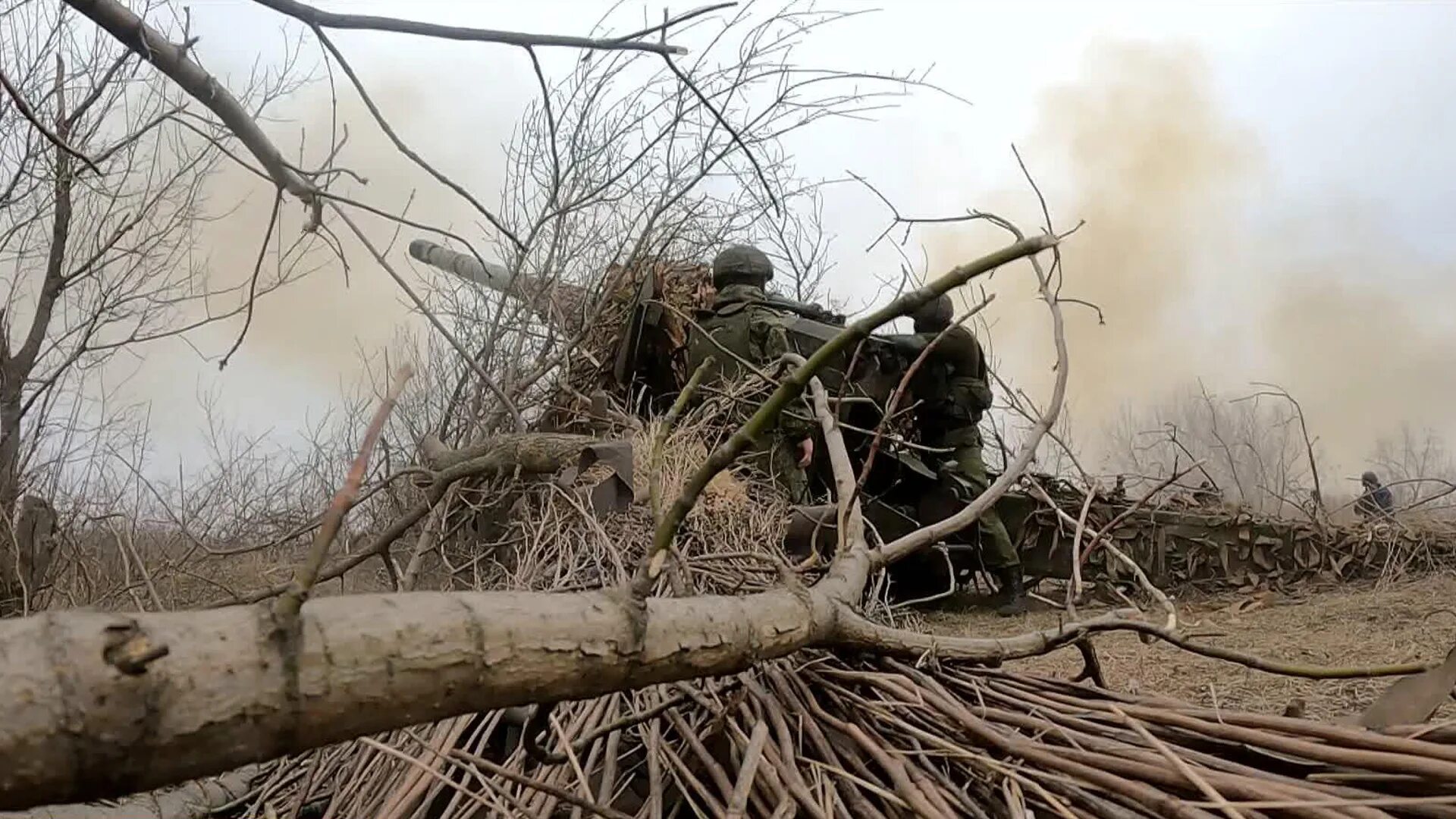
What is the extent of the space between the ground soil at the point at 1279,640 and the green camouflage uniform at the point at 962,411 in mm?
452

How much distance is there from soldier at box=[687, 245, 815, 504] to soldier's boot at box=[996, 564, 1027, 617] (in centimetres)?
149

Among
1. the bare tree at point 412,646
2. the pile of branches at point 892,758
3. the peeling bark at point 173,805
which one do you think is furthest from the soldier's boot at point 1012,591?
the peeling bark at point 173,805

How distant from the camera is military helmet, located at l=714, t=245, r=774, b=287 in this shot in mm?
6539

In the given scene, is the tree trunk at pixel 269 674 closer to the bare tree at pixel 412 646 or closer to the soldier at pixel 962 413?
the bare tree at pixel 412 646

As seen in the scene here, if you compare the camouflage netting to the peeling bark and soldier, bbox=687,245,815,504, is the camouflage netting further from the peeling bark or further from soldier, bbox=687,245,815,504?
the peeling bark

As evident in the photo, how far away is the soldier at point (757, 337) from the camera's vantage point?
19.1 ft

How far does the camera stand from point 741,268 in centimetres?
652

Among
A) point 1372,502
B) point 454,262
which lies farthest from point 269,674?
point 1372,502

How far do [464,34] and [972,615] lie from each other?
5549mm

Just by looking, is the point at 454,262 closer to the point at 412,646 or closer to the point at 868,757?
the point at 868,757

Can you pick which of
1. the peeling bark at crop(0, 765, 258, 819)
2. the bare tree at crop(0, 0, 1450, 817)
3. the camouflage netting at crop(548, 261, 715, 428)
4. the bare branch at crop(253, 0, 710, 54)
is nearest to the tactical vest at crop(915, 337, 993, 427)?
the camouflage netting at crop(548, 261, 715, 428)

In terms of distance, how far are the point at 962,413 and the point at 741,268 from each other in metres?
1.66

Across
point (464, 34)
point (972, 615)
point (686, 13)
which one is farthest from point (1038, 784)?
point (972, 615)

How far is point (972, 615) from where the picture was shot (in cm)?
640
